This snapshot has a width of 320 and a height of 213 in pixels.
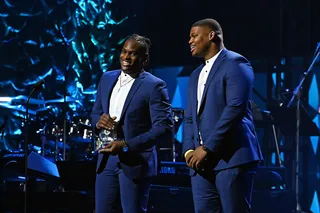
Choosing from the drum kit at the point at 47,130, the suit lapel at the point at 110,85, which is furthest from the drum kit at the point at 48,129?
the suit lapel at the point at 110,85

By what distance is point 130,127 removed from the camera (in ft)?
10.6

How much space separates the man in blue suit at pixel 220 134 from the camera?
9.25 feet

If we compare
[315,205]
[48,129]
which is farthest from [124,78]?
[315,205]

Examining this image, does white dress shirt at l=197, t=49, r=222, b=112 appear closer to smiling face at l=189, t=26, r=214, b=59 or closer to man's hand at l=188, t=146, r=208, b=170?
smiling face at l=189, t=26, r=214, b=59

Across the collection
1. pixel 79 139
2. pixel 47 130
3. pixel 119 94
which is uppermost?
pixel 119 94

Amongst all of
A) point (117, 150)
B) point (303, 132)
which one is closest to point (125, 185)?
point (117, 150)

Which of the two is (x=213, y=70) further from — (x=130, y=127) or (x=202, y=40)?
(x=130, y=127)

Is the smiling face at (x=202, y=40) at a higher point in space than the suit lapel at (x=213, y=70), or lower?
higher

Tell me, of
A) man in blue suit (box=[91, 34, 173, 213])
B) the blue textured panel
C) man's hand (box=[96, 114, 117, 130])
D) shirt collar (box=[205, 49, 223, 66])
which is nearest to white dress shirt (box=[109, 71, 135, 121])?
man in blue suit (box=[91, 34, 173, 213])

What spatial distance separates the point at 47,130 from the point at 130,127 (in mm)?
4260

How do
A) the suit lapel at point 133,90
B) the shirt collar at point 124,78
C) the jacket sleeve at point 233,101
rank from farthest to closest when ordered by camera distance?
1. the shirt collar at point 124,78
2. the suit lapel at point 133,90
3. the jacket sleeve at point 233,101

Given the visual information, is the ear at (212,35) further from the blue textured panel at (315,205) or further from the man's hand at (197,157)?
the blue textured panel at (315,205)

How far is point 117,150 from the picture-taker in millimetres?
3123

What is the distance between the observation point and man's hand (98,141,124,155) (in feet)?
10.2
